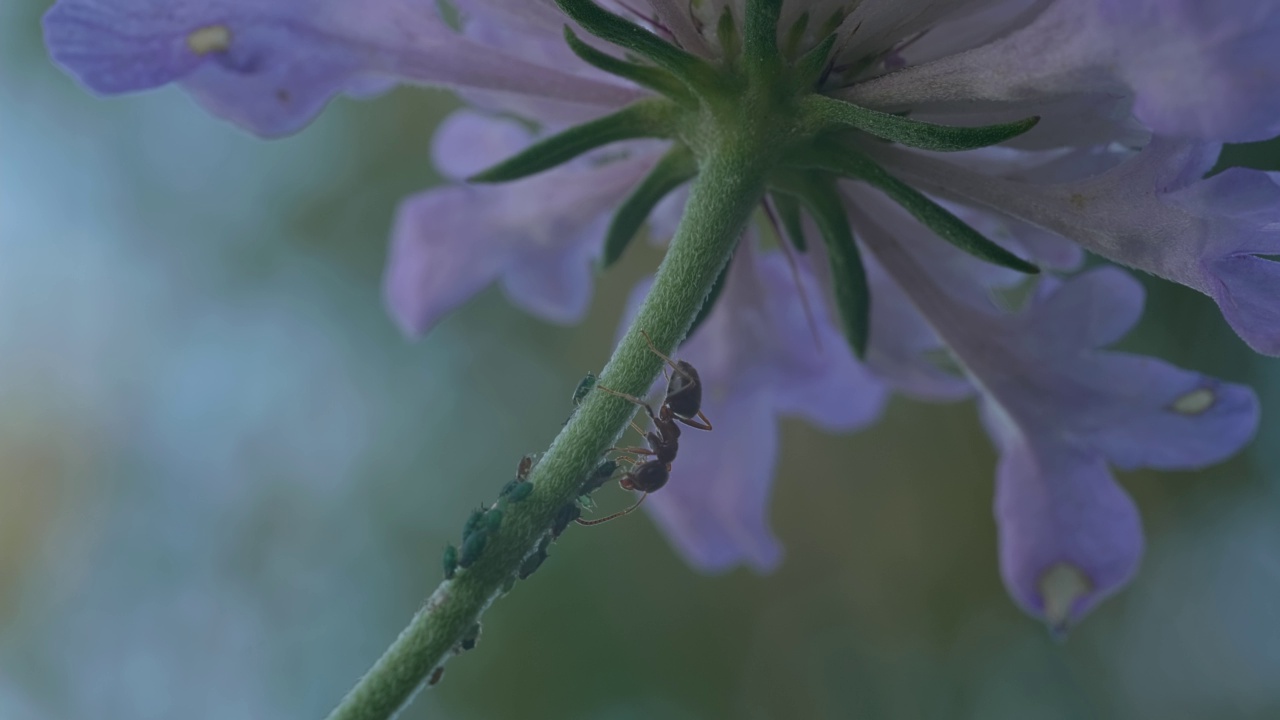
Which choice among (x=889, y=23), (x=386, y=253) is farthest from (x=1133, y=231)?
(x=386, y=253)

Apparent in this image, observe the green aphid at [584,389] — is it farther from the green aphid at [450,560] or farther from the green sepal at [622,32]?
the green sepal at [622,32]

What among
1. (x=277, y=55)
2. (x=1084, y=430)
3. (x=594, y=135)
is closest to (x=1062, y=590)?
(x=1084, y=430)

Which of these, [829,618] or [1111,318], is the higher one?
[1111,318]

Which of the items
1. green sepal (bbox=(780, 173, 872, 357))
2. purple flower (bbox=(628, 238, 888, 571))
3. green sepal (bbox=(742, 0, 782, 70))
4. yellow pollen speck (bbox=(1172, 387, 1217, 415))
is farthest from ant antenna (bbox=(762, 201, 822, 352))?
yellow pollen speck (bbox=(1172, 387, 1217, 415))

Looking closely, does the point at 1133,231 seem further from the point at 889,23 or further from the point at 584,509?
the point at 584,509

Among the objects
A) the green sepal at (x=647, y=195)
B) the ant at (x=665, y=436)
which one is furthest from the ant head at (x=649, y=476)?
the green sepal at (x=647, y=195)

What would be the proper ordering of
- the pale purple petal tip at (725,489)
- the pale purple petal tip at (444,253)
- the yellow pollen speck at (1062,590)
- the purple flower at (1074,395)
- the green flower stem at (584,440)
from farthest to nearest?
the pale purple petal tip at (725,489) → the pale purple petal tip at (444,253) → the yellow pollen speck at (1062,590) → the purple flower at (1074,395) → the green flower stem at (584,440)
